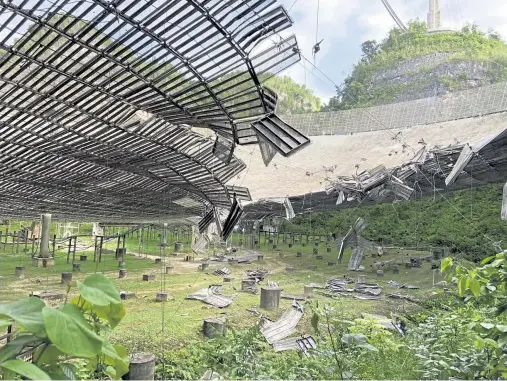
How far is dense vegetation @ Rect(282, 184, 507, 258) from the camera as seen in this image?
26141mm

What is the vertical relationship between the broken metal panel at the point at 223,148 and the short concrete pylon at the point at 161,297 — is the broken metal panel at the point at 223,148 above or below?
above

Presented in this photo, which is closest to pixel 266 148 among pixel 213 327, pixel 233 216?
pixel 213 327

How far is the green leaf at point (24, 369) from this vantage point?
1.07 meters

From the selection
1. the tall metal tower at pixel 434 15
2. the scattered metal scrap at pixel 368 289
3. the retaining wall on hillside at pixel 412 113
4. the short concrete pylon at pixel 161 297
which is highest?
the tall metal tower at pixel 434 15

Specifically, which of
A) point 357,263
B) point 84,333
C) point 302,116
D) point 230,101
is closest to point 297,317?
point 230,101

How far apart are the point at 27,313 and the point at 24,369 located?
0.19m

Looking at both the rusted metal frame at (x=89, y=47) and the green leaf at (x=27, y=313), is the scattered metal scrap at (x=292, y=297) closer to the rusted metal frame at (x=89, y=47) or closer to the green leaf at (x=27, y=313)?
the rusted metal frame at (x=89, y=47)

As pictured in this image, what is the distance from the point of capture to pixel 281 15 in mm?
7574

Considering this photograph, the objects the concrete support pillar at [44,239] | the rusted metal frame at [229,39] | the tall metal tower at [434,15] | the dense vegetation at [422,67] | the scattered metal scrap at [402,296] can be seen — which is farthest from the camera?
the tall metal tower at [434,15]

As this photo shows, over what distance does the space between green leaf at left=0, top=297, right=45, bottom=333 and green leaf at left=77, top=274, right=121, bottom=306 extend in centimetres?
12

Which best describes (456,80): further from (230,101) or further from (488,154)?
(230,101)

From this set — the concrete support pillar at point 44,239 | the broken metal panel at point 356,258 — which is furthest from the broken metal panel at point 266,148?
the concrete support pillar at point 44,239

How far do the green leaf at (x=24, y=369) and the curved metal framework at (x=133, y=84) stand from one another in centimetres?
683

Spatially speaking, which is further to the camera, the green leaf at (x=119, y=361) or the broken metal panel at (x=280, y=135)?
the broken metal panel at (x=280, y=135)
